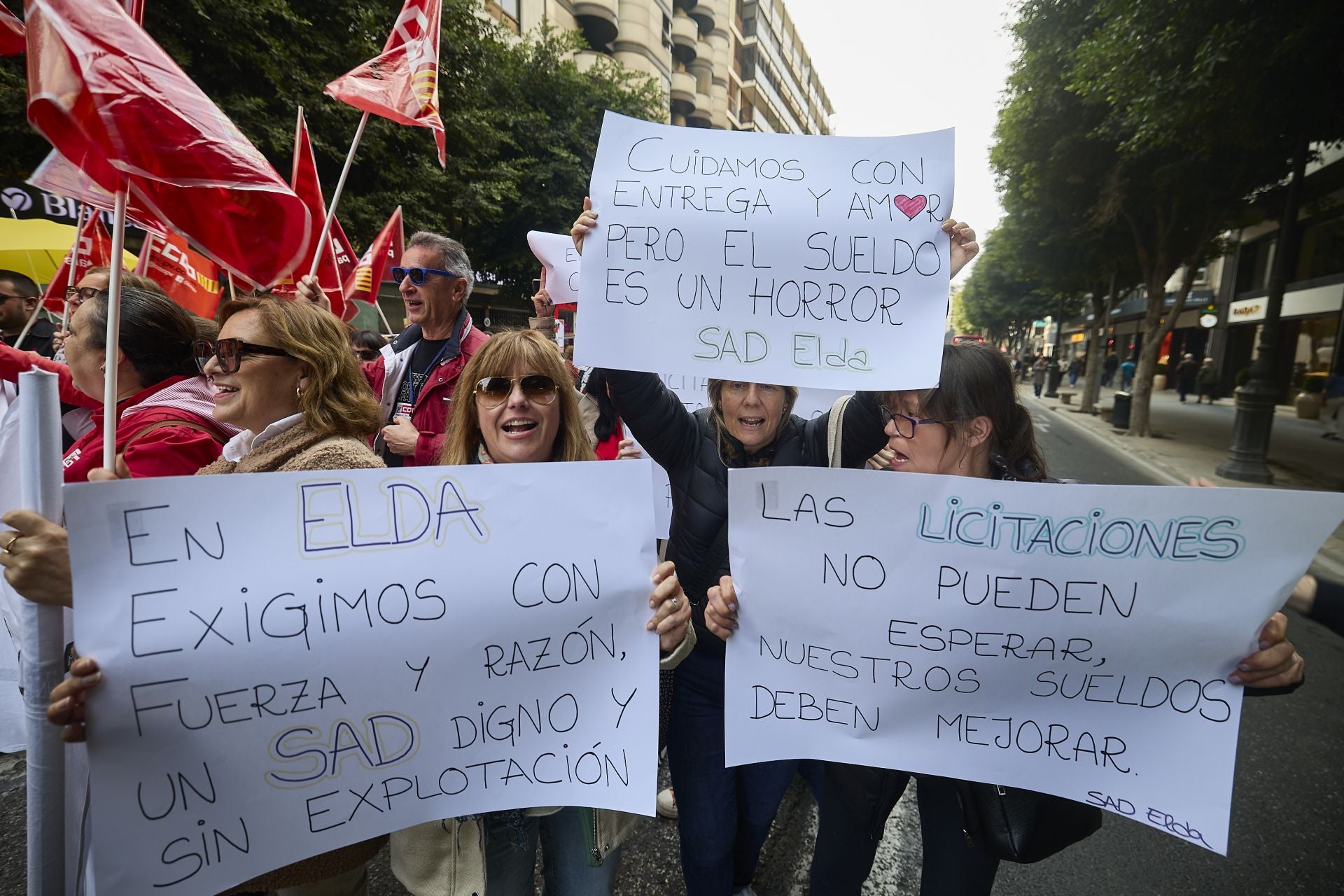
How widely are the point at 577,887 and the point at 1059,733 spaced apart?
131 cm

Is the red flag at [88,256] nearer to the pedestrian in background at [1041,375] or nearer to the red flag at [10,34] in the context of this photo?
the red flag at [10,34]

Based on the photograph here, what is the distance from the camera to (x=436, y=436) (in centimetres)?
304

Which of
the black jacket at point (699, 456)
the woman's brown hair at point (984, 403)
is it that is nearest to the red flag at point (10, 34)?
the black jacket at point (699, 456)

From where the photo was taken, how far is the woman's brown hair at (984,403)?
1747 mm

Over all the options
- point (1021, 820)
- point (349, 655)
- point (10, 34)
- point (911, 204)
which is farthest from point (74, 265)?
point (1021, 820)

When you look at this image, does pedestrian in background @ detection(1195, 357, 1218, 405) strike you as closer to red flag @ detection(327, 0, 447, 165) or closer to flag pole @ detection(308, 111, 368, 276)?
red flag @ detection(327, 0, 447, 165)

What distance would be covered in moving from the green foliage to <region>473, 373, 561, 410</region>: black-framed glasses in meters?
9.45

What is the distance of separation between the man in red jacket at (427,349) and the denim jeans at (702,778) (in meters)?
1.90

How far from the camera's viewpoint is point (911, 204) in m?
1.60

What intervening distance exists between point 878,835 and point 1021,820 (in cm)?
38

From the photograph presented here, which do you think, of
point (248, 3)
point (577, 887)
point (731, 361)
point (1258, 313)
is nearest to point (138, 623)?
point (577, 887)

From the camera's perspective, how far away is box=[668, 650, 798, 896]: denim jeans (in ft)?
6.08

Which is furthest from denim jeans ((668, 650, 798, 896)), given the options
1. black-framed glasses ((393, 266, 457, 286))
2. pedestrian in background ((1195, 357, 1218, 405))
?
pedestrian in background ((1195, 357, 1218, 405))

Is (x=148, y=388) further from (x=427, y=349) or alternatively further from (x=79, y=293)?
(x=79, y=293)
